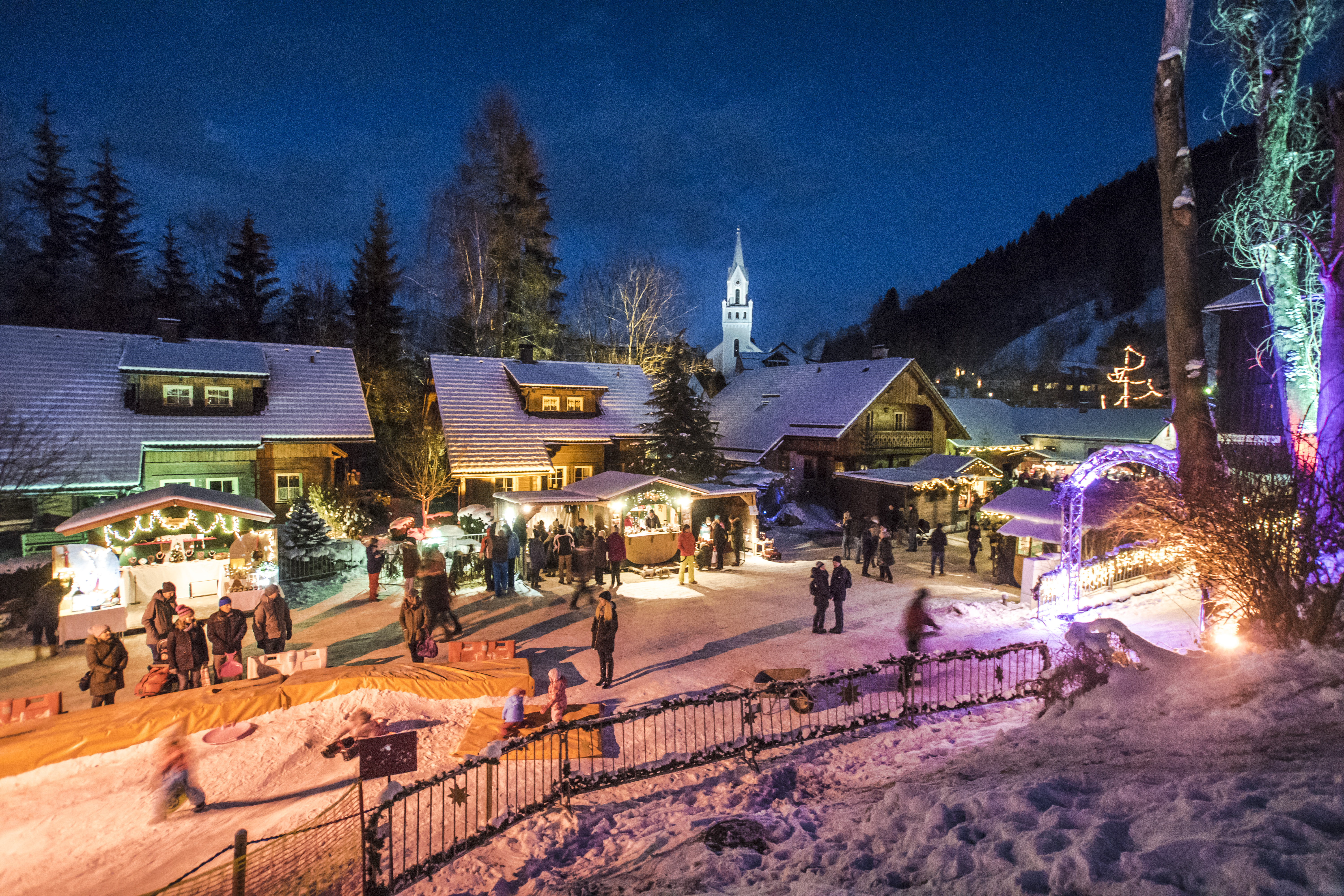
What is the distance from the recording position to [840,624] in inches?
470

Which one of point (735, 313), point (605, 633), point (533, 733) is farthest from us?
point (735, 313)

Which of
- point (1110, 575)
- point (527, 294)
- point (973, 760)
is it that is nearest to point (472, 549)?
point (973, 760)

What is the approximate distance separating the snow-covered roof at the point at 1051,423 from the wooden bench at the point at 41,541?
1507 inches

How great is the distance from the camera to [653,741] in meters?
7.91

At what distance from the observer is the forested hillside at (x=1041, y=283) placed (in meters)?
93.9

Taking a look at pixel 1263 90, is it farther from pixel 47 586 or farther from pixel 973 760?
pixel 47 586

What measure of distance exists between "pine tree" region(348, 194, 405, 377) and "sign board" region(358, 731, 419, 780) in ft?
104

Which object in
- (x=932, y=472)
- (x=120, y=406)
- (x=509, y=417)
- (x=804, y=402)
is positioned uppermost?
(x=804, y=402)

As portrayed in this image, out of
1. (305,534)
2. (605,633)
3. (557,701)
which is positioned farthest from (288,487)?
(557,701)

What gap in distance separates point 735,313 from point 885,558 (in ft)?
262

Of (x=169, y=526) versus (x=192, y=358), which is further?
(x=192, y=358)

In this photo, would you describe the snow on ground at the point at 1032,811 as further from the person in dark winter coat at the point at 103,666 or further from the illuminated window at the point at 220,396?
the illuminated window at the point at 220,396

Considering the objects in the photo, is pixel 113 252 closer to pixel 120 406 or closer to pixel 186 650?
pixel 120 406

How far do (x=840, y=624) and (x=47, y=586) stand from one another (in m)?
14.5
